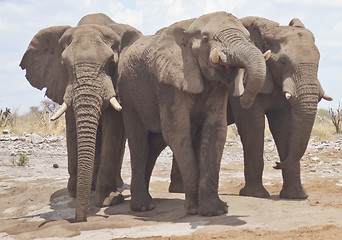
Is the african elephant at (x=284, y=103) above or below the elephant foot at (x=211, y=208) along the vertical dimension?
above

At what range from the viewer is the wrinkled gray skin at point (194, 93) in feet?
23.2

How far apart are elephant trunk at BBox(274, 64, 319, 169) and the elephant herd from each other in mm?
13

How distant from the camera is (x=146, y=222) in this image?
7.44 m

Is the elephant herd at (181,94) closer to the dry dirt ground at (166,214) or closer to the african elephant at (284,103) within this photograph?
the african elephant at (284,103)

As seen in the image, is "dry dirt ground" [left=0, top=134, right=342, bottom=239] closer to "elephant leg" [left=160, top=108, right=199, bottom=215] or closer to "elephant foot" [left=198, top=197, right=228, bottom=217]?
"elephant foot" [left=198, top=197, right=228, bottom=217]

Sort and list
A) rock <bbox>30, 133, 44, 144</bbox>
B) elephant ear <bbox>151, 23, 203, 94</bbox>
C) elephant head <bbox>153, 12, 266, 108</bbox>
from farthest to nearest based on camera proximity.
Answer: rock <bbox>30, 133, 44, 144</bbox> → elephant ear <bbox>151, 23, 203, 94</bbox> → elephant head <bbox>153, 12, 266, 108</bbox>

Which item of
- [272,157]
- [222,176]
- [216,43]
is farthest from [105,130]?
[272,157]

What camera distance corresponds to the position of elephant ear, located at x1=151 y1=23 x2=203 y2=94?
7.43m

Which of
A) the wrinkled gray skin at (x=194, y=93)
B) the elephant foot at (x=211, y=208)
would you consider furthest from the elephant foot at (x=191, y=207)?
the elephant foot at (x=211, y=208)

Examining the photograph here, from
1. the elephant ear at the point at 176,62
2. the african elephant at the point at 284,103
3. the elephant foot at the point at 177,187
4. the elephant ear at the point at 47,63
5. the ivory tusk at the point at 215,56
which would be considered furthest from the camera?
the elephant foot at the point at 177,187

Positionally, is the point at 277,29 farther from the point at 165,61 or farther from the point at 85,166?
the point at 85,166

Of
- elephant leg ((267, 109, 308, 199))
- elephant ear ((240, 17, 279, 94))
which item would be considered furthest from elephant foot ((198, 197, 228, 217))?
elephant ear ((240, 17, 279, 94))

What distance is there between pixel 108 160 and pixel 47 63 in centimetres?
190

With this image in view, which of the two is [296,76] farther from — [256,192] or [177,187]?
[177,187]
